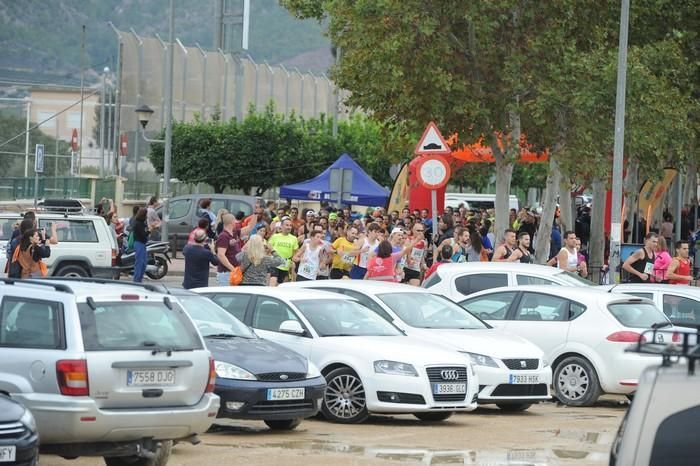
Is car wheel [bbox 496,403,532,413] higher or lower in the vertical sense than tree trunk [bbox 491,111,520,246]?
lower

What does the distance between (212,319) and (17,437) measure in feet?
16.7

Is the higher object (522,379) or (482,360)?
(482,360)

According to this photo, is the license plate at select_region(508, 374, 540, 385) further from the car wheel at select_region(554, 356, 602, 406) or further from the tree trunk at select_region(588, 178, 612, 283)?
the tree trunk at select_region(588, 178, 612, 283)

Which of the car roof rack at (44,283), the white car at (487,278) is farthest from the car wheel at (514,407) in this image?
the car roof rack at (44,283)

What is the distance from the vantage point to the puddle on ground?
1255 centimetres

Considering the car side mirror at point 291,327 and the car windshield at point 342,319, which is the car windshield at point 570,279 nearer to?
the car windshield at point 342,319

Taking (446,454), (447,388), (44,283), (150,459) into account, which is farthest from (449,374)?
(44,283)

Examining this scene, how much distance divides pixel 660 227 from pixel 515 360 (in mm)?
27263

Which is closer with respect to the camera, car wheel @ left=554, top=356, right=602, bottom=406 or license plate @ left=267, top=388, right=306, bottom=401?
license plate @ left=267, top=388, right=306, bottom=401

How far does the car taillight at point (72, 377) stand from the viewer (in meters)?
10.3

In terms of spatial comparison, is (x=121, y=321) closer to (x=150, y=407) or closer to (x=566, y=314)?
(x=150, y=407)

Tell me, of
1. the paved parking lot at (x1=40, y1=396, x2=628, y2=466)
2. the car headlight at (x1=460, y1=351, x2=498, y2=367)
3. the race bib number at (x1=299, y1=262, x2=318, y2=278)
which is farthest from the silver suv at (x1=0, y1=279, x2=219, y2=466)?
the race bib number at (x1=299, y1=262, x2=318, y2=278)

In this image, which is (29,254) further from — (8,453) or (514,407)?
(8,453)

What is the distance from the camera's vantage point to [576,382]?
1772 centimetres
